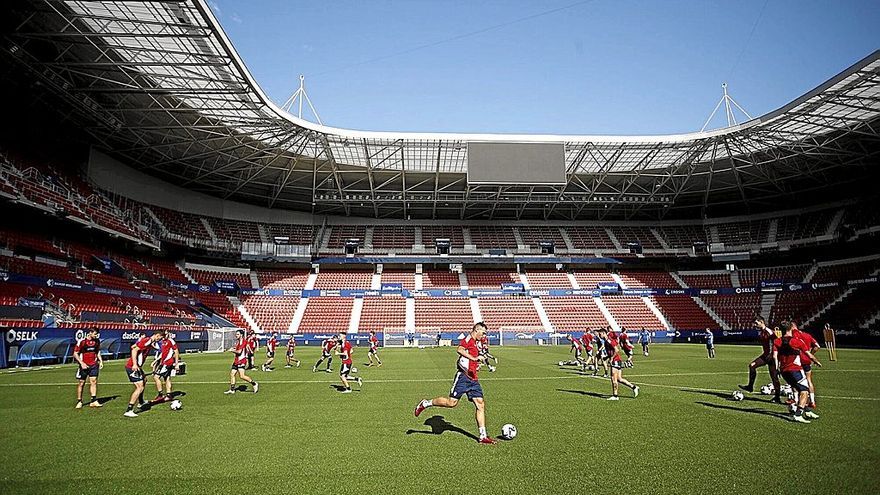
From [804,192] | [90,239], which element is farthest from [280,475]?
[804,192]

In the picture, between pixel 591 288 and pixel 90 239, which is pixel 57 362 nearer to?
pixel 90 239

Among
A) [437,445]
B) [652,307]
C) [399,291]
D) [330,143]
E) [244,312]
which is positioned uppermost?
[330,143]

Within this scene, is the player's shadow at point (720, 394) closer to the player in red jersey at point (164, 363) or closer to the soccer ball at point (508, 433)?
the soccer ball at point (508, 433)

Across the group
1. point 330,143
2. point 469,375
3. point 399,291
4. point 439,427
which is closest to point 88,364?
→ point 439,427

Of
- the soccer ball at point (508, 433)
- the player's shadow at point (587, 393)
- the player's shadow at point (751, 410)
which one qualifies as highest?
the soccer ball at point (508, 433)

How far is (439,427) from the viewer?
925cm

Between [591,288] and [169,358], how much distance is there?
49.5 metres

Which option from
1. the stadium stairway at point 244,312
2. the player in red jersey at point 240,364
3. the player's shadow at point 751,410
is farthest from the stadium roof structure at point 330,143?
the player's shadow at point 751,410

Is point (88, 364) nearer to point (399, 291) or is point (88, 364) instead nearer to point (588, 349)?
point (588, 349)

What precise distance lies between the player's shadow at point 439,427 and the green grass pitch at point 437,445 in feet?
0.29

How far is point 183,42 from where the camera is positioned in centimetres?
2502

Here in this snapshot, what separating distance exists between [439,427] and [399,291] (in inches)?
1787

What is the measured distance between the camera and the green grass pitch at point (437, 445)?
19.6ft

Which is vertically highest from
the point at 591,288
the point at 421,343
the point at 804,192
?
the point at 804,192
